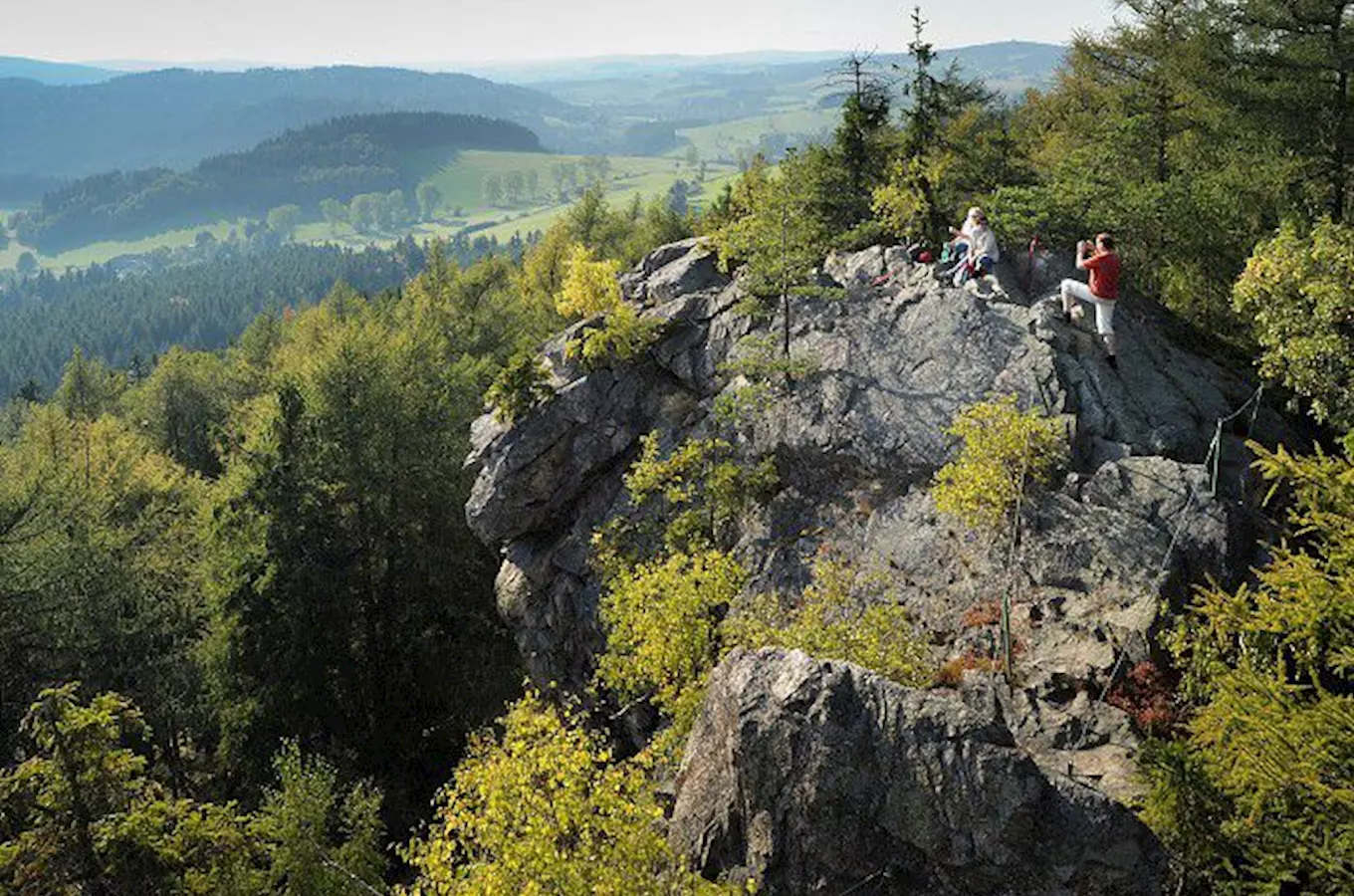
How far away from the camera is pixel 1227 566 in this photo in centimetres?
1828

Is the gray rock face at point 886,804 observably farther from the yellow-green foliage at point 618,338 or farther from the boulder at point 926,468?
the yellow-green foliage at point 618,338

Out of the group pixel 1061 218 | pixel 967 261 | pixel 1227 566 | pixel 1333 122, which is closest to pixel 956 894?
pixel 1227 566

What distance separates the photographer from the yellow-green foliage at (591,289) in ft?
113

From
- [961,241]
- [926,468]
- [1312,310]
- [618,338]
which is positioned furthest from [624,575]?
[1312,310]

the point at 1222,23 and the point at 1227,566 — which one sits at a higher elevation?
the point at 1222,23

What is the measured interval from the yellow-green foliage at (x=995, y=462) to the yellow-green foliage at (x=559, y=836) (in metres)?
9.62

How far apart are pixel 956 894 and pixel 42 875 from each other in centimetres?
1789

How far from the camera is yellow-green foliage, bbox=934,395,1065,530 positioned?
1911 centimetres

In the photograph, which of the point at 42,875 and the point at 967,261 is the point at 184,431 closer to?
the point at 42,875

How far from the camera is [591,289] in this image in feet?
114

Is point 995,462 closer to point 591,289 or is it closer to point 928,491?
point 928,491

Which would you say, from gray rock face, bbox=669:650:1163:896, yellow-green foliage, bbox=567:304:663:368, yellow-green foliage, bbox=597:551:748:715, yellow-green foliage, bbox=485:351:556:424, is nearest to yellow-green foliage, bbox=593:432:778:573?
yellow-green foliage, bbox=597:551:748:715

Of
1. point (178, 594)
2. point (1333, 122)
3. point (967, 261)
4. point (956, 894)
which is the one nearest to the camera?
point (956, 894)

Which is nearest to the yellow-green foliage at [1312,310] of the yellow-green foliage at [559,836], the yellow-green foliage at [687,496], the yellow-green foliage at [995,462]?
the yellow-green foliage at [995,462]
